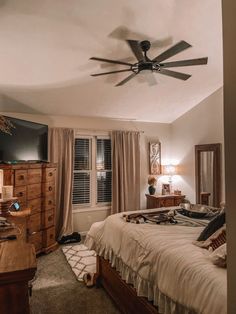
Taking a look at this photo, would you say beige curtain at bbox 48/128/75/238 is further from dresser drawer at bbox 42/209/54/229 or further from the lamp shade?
the lamp shade

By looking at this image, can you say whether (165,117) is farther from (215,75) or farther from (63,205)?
(63,205)

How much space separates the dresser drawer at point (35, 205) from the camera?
11.7ft

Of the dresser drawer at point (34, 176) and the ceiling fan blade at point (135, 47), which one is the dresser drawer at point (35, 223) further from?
the ceiling fan blade at point (135, 47)

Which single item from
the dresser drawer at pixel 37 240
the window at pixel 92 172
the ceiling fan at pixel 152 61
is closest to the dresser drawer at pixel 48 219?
the dresser drawer at pixel 37 240

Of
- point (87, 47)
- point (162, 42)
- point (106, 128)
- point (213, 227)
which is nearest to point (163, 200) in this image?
point (106, 128)

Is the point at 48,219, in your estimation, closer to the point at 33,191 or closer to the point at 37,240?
the point at 37,240

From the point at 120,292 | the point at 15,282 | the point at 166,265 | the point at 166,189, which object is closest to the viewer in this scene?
the point at 15,282

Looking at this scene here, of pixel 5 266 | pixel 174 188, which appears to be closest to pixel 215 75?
pixel 174 188

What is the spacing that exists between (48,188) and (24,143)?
0.84 metres

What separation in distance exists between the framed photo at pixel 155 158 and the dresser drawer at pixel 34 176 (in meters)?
2.71

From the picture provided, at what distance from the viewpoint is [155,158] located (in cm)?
563

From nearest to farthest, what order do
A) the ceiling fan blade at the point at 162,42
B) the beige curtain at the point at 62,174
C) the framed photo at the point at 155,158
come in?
1. the ceiling fan blade at the point at 162,42
2. the beige curtain at the point at 62,174
3. the framed photo at the point at 155,158

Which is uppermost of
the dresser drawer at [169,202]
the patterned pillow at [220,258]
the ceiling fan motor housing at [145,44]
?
the ceiling fan motor housing at [145,44]

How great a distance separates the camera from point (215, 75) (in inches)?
155
